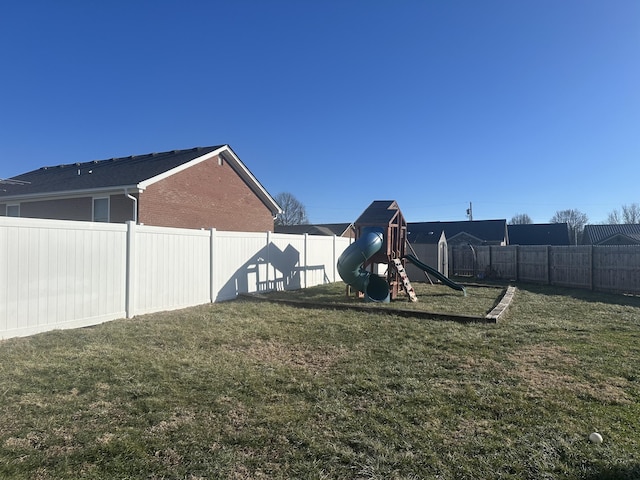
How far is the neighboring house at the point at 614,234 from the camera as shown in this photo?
33.4 m

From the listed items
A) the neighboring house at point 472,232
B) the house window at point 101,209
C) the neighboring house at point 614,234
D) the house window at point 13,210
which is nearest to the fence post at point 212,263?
the house window at point 101,209

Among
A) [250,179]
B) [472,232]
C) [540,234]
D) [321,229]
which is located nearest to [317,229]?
[321,229]

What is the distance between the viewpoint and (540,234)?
4497cm

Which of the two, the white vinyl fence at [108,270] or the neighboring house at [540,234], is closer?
the white vinyl fence at [108,270]

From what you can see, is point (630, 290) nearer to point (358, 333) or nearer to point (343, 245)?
point (343, 245)

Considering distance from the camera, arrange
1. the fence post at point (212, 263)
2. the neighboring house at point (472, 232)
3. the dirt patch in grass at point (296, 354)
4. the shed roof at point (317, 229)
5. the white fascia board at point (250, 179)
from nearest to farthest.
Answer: the dirt patch in grass at point (296, 354)
the fence post at point (212, 263)
the white fascia board at point (250, 179)
the neighboring house at point (472, 232)
the shed roof at point (317, 229)

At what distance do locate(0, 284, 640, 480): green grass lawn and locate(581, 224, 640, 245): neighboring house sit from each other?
3396 cm

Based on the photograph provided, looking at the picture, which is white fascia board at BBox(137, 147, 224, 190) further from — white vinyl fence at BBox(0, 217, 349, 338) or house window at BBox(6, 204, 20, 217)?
house window at BBox(6, 204, 20, 217)

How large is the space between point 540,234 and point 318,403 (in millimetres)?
48396

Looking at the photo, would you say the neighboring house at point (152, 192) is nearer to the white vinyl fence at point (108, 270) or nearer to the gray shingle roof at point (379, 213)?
the white vinyl fence at point (108, 270)

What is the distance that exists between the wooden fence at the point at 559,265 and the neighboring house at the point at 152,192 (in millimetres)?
11214

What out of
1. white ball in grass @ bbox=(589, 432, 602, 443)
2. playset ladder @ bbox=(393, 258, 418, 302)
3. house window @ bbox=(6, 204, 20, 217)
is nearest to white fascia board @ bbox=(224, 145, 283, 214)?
house window @ bbox=(6, 204, 20, 217)

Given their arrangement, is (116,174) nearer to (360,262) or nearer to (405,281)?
(360,262)

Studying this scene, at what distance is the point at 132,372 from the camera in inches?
176
